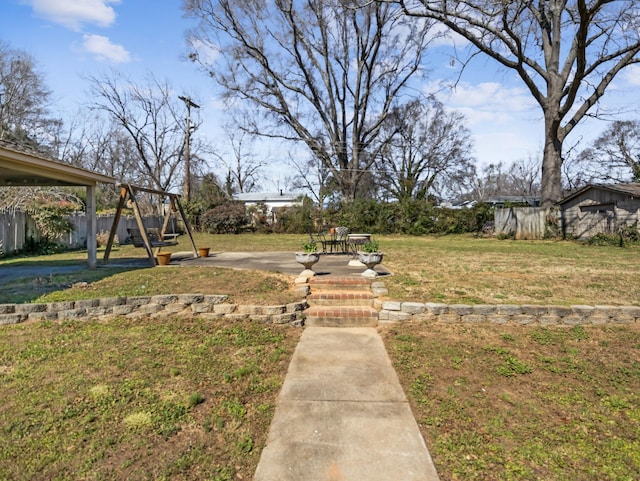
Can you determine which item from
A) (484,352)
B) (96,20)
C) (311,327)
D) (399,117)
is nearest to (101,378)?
(311,327)

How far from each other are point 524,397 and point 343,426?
165cm

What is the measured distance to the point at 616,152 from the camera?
1193 inches

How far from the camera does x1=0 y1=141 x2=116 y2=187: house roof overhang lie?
6129 millimetres

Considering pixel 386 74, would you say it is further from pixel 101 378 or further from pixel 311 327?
pixel 101 378

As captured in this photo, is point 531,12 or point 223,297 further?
point 531,12

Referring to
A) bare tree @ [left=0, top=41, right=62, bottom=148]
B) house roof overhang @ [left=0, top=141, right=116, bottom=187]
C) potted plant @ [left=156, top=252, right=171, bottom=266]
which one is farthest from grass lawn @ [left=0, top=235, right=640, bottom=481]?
bare tree @ [left=0, top=41, right=62, bottom=148]

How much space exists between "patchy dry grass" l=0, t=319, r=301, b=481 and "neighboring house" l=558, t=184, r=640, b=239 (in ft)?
54.5

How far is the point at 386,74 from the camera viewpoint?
86.8 ft

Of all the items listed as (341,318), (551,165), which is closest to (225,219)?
(551,165)

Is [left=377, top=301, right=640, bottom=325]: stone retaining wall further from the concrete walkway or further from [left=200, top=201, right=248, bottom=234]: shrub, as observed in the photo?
[left=200, top=201, right=248, bottom=234]: shrub

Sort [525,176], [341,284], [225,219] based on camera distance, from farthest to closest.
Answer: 1. [525,176]
2. [225,219]
3. [341,284]

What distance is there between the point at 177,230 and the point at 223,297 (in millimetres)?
17009

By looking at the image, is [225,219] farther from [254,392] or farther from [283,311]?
[254,392]

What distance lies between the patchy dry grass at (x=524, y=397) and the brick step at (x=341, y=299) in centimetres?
85
